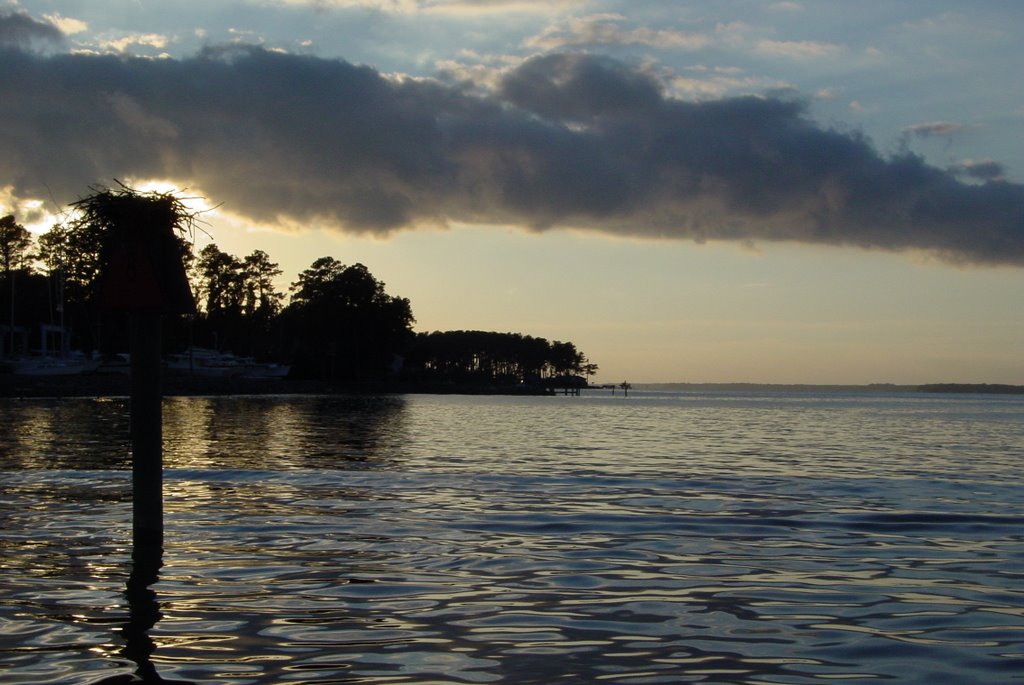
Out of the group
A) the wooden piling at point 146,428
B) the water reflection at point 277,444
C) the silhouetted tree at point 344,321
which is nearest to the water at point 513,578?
the wooden piling at point 146,428

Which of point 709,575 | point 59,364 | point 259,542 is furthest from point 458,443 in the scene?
point 59,364

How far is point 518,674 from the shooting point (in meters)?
6.48

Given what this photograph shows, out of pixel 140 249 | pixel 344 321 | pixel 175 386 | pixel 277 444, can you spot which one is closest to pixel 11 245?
pixel 175 386

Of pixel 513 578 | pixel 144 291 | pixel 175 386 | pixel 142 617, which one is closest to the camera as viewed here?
pixel 142 617

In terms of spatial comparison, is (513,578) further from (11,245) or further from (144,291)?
(11,245)

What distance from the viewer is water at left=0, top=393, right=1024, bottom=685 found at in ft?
22.4

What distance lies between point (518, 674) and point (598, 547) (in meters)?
5.52

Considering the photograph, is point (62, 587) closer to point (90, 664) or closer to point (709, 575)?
point (90, 664)

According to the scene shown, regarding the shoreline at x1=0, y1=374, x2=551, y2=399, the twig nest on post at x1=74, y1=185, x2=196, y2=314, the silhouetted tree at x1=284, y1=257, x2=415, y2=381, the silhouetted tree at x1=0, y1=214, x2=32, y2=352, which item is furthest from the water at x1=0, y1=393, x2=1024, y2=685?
the silhouetted tree at x1=284, y1=257, x2=415, y2=381

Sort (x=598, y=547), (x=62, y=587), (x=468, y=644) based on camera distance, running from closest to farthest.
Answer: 1. (x=468, y=644)
2. (x=62, y=587)
3. (x=598, y=547)

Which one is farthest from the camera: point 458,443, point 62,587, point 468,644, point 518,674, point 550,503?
point 458,443

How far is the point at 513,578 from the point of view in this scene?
9.88 metres

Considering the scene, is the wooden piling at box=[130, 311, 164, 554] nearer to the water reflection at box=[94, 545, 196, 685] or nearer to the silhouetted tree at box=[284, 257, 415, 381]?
the water reflection at box=[94, 545, 196, 685]

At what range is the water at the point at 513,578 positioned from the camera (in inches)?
269
